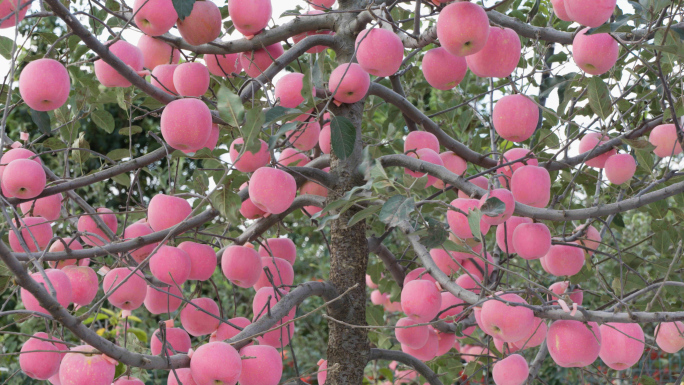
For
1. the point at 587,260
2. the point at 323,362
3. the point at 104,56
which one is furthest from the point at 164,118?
the point at 587,260

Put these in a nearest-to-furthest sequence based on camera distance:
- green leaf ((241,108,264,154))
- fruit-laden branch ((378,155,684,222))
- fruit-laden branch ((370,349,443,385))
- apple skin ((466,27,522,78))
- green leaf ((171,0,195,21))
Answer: green leaf ((241,108,264,154)) → green leaf ((171,0,195,21)) → fruit-laden branch ((378,155,684,222)) → apple skin ((466,27,522,78)) → fruit-laden branch ((370,349,443,385))

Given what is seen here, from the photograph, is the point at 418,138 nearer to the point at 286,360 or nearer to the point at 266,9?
the point at 266,9

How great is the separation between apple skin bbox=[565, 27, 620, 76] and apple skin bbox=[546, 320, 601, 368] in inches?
23.0

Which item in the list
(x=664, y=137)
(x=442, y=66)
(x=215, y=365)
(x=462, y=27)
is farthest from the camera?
(x=664, y=137)

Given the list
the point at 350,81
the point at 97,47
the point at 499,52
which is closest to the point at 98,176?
the point at 97,47

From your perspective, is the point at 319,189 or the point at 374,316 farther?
the point at 374,316

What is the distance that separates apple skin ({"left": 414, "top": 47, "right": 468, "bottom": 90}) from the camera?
126 cm

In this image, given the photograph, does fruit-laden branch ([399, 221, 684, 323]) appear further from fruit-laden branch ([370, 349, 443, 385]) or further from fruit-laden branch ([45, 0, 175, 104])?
fruit-laden branch ([45, 0, 175, 104])

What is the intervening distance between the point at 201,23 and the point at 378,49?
357 millimetres

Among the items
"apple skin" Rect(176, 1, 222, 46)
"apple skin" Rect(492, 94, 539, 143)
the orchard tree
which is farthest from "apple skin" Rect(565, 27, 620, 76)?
"apple skin" Rect(176, 1, 222, 46)

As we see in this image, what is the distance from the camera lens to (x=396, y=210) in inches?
37.6

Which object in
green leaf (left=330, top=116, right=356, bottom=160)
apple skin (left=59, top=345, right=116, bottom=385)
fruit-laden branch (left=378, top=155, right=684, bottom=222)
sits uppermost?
green leaf (left=330, top=116, right=356, bottom=160)

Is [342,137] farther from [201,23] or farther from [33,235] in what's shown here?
[33,235]

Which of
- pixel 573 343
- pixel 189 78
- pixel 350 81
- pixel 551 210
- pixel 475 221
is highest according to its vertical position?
pixel 189 78
